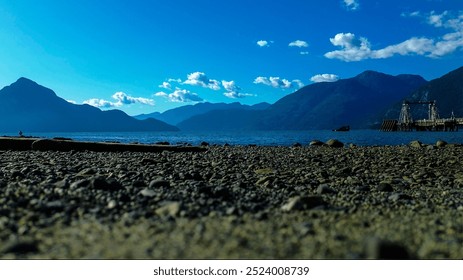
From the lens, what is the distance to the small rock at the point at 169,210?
15.6 feet

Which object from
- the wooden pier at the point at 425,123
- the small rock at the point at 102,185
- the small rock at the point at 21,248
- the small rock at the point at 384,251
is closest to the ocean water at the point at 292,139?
the wooden pier at the point at 425,123

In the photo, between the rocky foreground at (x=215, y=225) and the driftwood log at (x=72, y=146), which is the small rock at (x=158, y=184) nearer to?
the rocky foreground at (x=215, y=225)

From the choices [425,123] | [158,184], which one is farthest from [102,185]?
[425,123]

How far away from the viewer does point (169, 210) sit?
4.86m

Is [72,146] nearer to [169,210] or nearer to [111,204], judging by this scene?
[111,204]

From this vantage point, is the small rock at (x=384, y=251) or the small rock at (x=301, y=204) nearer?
the small rock at (x=384, y=251)

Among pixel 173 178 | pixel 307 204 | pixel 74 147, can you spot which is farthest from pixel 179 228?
pixel 74 147

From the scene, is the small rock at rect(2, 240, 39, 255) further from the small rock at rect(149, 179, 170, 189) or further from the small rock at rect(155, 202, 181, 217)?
the small rock at rect(149, 179, 170, 189)

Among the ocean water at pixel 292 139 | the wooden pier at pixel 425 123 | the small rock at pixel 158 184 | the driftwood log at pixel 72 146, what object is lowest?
the small rock at pixel 158 184

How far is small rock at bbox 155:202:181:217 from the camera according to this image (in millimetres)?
4755

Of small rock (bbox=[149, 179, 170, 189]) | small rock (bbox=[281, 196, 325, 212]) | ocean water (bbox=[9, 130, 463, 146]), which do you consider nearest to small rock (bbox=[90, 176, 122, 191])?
small rock (bbox=[149, 179, 170, 189])

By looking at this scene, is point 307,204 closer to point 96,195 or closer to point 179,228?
point 179,228
